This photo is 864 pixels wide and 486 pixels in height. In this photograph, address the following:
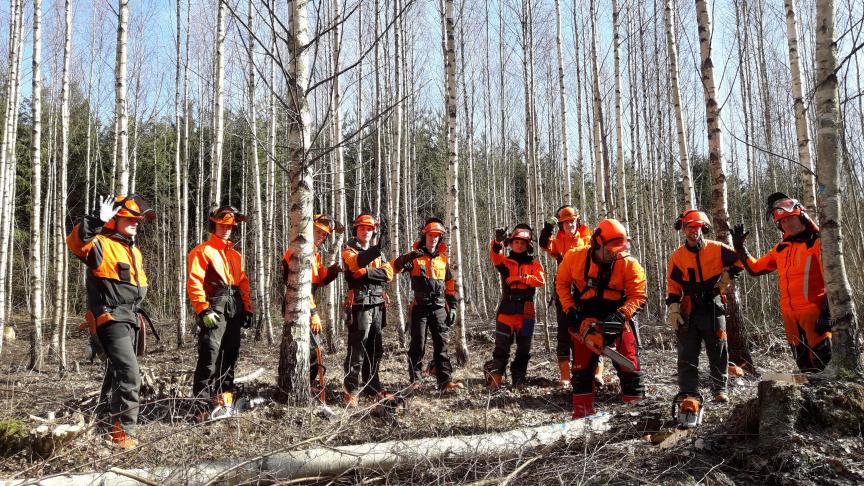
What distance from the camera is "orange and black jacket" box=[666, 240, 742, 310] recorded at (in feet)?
15.9

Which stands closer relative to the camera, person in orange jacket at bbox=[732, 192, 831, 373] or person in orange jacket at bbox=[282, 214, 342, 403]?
person in orange jacket at bbox=[732, 192, 831, 373]

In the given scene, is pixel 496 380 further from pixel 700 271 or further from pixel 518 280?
pixel 700 271

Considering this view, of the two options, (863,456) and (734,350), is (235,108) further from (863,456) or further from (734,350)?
(863,456)

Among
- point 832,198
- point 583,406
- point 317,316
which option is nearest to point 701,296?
point 583,406

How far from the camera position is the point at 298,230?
4.66m

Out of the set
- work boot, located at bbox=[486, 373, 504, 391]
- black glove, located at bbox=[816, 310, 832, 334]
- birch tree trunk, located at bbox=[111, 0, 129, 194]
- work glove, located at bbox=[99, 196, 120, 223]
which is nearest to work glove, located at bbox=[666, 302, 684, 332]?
black glove, located at bbox=[816, 310, 832, 334]

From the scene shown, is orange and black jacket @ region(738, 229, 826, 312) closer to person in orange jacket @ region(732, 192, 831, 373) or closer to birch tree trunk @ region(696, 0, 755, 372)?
person in orange jacket @ region(732, 192, 831, 373)

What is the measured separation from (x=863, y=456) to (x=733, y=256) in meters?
2.22

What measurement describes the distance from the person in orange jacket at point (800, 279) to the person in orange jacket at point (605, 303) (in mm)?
1137

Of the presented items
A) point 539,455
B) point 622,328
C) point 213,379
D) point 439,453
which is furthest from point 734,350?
point 213,379

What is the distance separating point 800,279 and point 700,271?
80 cm

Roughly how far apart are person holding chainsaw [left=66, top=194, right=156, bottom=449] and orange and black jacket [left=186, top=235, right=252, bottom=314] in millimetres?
447

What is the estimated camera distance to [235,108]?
16.2m

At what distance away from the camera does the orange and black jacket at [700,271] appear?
15.9 feet
